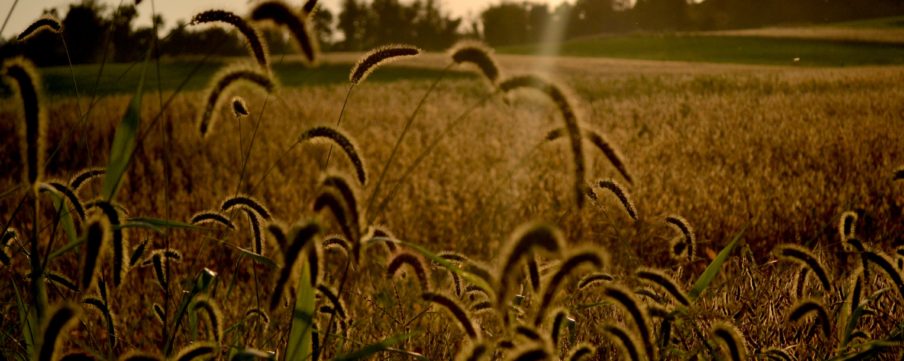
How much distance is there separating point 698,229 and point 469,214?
1.32 meters

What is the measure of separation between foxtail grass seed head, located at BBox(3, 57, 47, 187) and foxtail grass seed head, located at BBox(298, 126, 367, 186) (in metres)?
0.44

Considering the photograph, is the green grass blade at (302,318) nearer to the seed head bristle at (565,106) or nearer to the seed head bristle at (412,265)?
the seed head bristle at (412,265)

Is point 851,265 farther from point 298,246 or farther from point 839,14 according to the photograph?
point 839,14

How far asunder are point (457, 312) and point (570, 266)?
26 cm

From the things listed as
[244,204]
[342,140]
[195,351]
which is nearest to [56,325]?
[195,351]

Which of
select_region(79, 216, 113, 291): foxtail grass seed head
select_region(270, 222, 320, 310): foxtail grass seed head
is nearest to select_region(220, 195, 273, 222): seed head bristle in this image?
select_region(79, 216, 113, 291): foxtail grass seed head

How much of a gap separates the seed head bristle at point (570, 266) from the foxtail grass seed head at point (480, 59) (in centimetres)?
38

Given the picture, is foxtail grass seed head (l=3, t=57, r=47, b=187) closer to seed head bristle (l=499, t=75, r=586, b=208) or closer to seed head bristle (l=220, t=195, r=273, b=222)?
seed head bristle (l=220, t=195, r=273, b=222)

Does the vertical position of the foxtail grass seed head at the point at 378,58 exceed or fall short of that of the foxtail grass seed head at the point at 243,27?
it falls short

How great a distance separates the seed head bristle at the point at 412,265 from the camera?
1439mm

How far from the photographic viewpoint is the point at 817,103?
821cm

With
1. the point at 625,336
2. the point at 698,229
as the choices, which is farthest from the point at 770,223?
the point at 625,336

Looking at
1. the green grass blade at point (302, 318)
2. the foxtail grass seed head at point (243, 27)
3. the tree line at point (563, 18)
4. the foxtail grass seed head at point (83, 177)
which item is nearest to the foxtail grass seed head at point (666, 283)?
the green grass blade at point (302, 318)

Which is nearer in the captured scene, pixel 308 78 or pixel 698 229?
pixel 698 229
